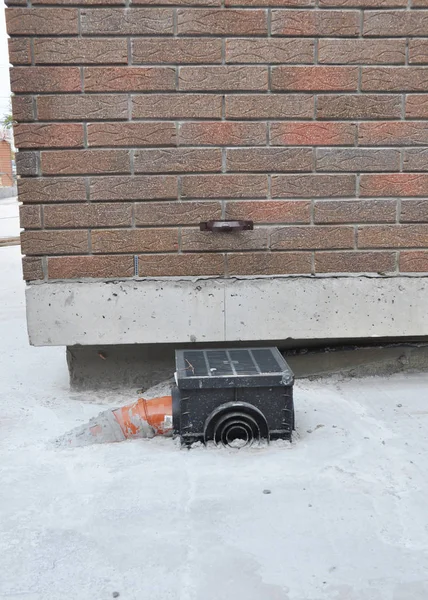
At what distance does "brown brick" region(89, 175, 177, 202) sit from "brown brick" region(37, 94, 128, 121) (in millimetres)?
452

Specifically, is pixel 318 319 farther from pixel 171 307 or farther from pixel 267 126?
A: pixel 267 126

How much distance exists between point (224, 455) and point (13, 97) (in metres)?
2.85

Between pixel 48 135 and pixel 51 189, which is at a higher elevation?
pixel 48 135

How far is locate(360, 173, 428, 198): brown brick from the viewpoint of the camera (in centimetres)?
454

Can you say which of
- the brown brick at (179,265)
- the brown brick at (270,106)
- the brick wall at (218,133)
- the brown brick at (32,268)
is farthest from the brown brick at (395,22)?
the brown brick at (32,268)

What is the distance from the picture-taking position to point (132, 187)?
442cm

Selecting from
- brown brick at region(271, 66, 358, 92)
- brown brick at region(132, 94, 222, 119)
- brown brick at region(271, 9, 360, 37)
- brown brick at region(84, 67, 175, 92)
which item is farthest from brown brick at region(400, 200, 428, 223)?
brown brick at region(84, 67, 175, 92)

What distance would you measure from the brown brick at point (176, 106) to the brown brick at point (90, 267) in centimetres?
106

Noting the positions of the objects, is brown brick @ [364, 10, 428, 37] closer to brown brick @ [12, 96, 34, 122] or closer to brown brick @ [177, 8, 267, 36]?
brown brick @ [177, 8, 267, 36]

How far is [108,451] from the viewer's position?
3.58 metres

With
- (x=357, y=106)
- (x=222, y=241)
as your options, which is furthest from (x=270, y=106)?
(x=222, y=241)

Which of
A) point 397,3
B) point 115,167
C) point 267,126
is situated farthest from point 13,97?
point 397,3

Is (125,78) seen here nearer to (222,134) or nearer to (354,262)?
(222,134)

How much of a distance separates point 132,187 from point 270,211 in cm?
104
